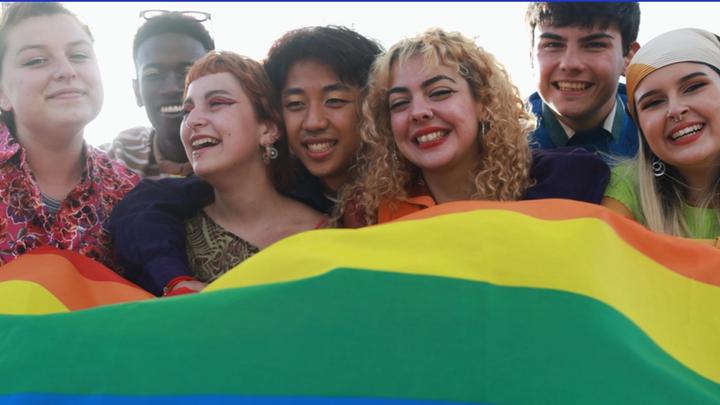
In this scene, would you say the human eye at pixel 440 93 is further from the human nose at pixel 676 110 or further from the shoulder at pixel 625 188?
the human nose at pixel 676 110

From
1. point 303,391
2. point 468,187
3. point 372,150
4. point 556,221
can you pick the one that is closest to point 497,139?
point 468,187

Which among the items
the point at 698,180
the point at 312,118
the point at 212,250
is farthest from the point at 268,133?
the point at 698,180

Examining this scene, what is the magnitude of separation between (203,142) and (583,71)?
202 cm

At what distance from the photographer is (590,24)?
4402 millimetres

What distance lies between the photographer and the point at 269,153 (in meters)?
4.05

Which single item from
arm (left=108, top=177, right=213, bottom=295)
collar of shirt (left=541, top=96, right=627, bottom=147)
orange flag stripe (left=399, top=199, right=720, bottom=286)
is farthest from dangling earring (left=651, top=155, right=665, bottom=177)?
arm (left=108, top=177, right=213, bottom=295)

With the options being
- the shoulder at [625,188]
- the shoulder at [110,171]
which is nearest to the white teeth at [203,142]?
the shoulder at [110,171]

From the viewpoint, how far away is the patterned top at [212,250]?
3771 millimetres

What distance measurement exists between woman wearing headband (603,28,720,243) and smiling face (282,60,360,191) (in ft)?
4.14

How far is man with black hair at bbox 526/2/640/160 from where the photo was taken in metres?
4.40

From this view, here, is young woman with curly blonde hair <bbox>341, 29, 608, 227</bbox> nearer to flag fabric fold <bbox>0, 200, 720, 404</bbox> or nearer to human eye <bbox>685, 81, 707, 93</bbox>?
human eye <bbox>685, 81, 707, 93</bbox>

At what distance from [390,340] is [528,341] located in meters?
0.40

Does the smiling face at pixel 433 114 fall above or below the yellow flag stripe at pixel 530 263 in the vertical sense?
above

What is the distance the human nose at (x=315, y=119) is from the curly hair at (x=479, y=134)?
0.21m
